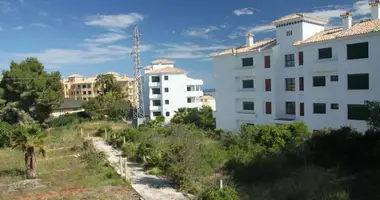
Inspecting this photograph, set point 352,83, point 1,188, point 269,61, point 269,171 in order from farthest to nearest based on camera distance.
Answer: point 269,61 < point 352,83 < point 269,171 < point 1,188

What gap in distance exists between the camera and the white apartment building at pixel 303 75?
1021 inches

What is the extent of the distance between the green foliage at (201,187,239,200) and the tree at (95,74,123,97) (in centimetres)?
4886

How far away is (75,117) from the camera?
166ft

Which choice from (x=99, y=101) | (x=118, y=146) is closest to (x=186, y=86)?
(x=99, y=101)

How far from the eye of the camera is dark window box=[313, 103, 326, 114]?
94.7 ft

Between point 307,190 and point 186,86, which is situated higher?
point 186,86

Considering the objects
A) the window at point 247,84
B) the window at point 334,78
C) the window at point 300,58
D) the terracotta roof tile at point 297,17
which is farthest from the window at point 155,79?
the window at point 334,78

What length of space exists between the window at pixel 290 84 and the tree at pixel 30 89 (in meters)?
30.3

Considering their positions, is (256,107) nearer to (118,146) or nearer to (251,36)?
(251,36)

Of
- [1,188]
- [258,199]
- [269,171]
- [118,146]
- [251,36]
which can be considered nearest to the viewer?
[258,199]

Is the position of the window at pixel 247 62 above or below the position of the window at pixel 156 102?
above

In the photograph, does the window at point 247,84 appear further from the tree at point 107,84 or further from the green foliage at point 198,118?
the tree at point 107,84

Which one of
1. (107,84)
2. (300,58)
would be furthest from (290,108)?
(107,84)

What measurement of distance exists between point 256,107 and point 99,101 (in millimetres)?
28075
